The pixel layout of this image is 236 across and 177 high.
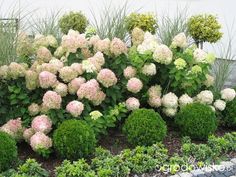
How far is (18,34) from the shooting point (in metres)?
5.34

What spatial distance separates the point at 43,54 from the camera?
5.16 m

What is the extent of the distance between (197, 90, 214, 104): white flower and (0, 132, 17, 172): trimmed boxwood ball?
82.6 inches

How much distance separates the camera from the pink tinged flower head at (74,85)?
4789mm

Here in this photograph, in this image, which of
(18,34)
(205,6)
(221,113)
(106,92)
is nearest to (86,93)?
(106,92)

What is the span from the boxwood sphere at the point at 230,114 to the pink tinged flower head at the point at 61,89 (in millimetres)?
1839

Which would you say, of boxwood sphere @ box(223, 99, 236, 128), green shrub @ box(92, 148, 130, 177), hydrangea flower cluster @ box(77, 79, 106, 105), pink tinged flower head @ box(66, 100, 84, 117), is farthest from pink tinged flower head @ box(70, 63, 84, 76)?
boxwood sphere @ box(223, 99, 236, 128)

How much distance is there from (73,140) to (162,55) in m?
1.35

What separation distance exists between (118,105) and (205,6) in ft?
13.6

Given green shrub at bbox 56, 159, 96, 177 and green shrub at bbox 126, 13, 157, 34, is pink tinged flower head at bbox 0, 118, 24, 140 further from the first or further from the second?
green shrub at bbox 126, 13, 157, 34

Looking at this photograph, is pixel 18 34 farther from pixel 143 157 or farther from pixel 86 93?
pixel 143 157

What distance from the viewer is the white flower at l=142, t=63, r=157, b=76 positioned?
509 centimetres

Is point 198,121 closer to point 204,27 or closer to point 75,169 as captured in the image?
point 75,169

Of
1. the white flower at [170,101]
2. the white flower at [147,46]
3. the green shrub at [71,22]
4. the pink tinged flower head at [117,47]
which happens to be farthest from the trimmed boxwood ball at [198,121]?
the green shrub at [71,22]

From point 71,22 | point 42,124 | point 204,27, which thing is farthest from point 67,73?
point 204,27
